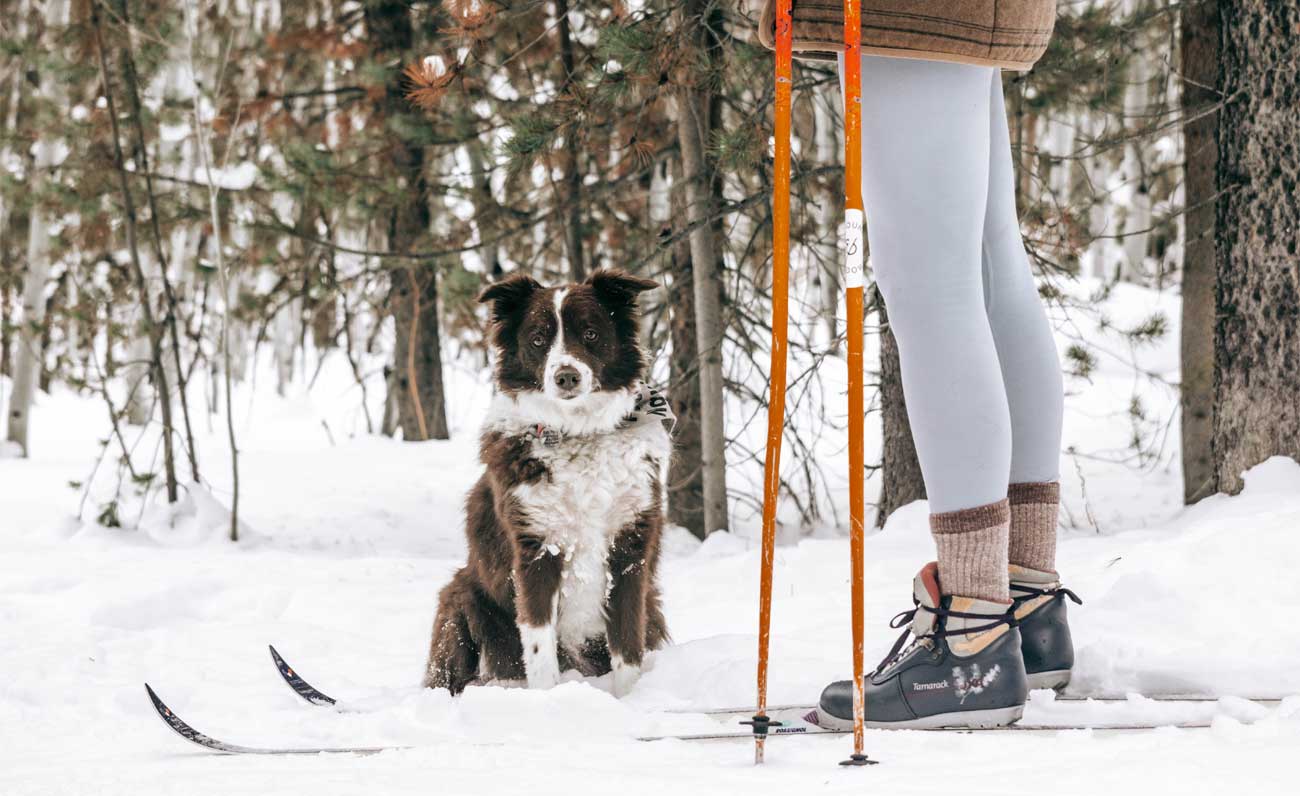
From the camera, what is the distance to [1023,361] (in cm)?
233

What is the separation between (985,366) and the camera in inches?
82.0

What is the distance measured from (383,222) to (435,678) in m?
6.08

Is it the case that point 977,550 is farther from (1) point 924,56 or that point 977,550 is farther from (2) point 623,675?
(2) point 623,675

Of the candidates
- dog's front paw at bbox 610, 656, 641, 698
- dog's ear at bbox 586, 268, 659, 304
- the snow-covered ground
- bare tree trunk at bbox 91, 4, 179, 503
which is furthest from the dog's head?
bare tree trunk at bbox 91, 4, 179, 503

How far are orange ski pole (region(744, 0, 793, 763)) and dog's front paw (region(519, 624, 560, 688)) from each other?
1402 millimetres

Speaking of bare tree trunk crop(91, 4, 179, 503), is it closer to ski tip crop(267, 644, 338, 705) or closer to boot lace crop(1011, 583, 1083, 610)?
ski tip crop(267, 644, 338, 705)

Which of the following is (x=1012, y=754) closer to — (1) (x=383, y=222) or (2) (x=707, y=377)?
(2) (x=707, y=377)

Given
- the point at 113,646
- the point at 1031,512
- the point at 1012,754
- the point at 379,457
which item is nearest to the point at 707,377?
the point at 113,646

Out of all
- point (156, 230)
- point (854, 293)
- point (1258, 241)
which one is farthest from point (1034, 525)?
point (156, 230)

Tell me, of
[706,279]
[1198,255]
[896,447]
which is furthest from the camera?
[1198,255]

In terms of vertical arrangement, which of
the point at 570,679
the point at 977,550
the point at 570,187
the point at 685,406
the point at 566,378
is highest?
the point at 570,187

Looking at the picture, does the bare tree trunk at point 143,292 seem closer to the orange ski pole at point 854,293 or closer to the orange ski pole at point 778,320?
the orange ski pole at point 778,320

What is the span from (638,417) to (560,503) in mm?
403

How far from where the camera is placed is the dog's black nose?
10.7ft
